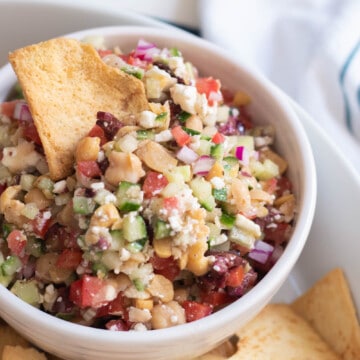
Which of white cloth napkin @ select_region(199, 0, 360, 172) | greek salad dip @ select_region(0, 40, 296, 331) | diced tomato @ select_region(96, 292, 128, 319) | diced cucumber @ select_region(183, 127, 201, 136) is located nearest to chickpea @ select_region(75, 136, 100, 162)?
greek salad dip @ select_region(0, 40, 296, 331)

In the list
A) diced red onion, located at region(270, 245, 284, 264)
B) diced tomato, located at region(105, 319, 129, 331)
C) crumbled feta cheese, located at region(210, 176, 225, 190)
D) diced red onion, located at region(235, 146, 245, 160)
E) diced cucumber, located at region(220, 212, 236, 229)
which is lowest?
diced tomato, located at region(105, 319, 129, 331)

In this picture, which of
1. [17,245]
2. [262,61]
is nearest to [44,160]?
[17,245]

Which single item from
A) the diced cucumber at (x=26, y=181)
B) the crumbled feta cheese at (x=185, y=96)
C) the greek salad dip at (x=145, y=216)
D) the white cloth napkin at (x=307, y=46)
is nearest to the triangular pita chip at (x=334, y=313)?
the greek salad dip at (x=145, y=216)

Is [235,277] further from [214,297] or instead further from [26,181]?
[26,181]

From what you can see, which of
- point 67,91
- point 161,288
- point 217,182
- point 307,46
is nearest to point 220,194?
point 217,182

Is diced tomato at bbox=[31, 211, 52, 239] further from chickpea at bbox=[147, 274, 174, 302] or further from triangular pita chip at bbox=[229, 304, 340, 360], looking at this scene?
triangular pita chip at bbox=[229, 304, 340, 360]

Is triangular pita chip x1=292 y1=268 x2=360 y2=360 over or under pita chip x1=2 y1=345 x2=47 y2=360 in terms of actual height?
over
